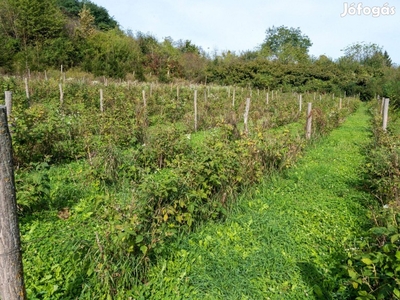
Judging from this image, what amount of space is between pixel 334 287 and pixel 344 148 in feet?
18.5

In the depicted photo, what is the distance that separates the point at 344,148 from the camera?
7.48 meters

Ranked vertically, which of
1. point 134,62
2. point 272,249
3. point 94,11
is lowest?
point 272,249

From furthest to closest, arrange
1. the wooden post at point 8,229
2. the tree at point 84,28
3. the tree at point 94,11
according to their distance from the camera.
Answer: the tree at point 94,11 → the tree at point 84,28 → the wooden post at point 8,229

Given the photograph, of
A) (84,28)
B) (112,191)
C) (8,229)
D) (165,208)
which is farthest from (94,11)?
(8,229)

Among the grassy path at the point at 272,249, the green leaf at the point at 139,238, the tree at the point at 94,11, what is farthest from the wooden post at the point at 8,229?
the tree at the point at 94,11

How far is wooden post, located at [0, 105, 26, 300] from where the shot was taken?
1559 millimetres

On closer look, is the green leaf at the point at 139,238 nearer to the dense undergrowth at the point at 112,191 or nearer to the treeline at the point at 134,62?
the dense undergrowth at the point at 112,191

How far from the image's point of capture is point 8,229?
1.61 metres

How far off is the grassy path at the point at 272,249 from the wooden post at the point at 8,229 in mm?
1073

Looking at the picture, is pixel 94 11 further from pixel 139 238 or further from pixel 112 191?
pixel 139 238

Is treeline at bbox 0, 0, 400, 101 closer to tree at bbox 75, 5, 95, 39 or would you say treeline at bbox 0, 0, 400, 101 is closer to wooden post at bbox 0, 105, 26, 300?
tree at bbox 75, 5, 95, 39

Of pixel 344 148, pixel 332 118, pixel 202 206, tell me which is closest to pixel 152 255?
pixel 202 206

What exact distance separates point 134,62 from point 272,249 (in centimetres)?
2998

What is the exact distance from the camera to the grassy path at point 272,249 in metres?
2.53
